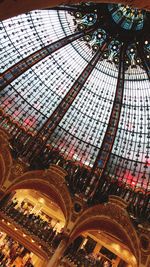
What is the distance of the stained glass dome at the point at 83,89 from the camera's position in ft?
62.1

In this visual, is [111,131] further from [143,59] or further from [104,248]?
[104,248]

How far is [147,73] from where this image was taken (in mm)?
19078

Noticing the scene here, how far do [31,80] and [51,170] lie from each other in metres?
6.72

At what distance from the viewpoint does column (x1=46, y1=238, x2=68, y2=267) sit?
15167 millimetres

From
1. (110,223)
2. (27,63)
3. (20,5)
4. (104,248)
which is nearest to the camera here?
(20,5)

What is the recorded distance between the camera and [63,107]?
65.0ft

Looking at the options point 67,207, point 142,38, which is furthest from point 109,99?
point 67,207

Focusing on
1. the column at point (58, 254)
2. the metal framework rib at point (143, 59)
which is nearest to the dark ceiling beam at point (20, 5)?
the column at point (58, 254)

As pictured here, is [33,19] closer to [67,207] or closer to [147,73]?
[147,73]

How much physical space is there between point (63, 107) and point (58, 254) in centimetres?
988

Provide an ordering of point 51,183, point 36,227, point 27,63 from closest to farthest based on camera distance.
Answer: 1. point 36,227
2. point 51,183
3. point 27,63

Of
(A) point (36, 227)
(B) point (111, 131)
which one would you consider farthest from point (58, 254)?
(B) point (111, 131)

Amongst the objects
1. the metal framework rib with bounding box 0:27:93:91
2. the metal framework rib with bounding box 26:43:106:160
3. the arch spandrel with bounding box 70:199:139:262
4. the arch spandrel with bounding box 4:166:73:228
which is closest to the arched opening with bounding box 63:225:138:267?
the arch spandrel with bounding box 70:199:139:262

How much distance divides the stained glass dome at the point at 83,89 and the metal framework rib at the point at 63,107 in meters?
0.07
